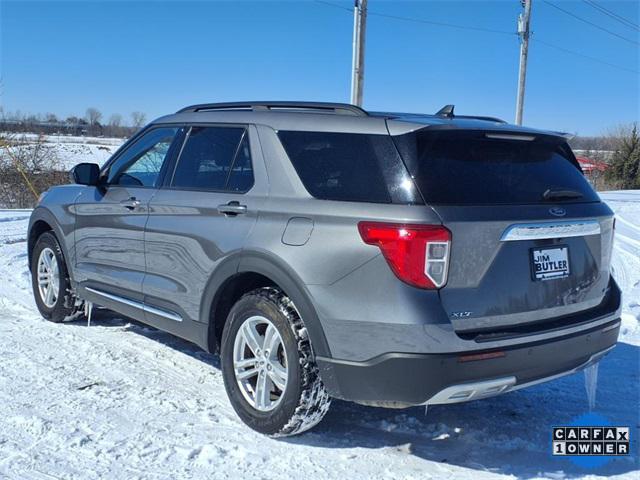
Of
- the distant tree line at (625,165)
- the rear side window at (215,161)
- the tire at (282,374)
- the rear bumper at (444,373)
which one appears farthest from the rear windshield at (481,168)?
the distant tree line at (625,165)

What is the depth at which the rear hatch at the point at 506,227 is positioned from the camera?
2.93 metres

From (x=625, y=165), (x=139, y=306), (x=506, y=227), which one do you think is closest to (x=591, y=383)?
(x=506, y=227)

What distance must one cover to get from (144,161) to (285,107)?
1.49 meters

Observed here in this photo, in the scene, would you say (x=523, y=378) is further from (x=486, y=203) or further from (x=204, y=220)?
(x=204, y=220)

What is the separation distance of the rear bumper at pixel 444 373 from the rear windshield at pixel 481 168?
2.40 ft

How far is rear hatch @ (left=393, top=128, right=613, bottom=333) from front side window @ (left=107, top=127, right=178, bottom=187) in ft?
7.14

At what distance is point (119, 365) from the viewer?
4652 millimetres

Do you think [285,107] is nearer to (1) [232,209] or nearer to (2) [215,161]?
(2) [215,161]

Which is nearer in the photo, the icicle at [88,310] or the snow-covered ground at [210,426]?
the snow-covered ground at [210,426]

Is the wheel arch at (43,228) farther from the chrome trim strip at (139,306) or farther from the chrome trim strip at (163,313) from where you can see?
the chrome trim strip at (163,313)

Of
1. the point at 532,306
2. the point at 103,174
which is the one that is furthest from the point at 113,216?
the point at 532,306

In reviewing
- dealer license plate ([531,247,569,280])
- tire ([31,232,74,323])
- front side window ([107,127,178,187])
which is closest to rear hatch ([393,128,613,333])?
dealer license plate ([531,247,569,280])

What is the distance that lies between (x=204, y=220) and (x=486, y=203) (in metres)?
1.76

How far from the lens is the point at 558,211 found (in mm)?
3281
